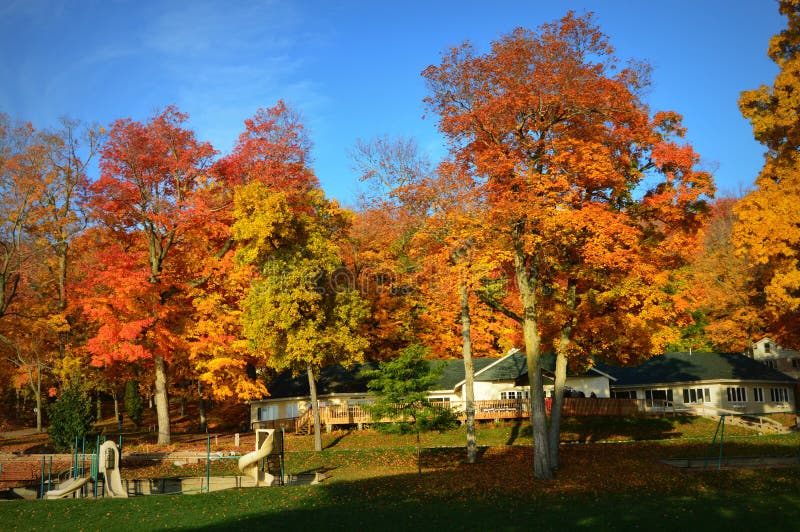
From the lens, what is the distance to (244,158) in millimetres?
43031

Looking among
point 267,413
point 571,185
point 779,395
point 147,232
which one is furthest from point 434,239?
point 779,395

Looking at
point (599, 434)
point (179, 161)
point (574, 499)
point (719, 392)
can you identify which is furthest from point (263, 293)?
point (719, 392)

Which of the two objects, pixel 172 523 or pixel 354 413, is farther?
→ pixel 354 413

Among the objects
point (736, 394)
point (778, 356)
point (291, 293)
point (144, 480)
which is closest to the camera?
point (144, 480)

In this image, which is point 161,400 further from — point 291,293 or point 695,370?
point 695,370

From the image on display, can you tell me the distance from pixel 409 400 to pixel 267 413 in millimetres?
24570

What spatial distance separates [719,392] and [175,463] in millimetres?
34990

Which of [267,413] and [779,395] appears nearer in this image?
[267,413]

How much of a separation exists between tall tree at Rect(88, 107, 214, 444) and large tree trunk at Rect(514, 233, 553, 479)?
69.1 feet

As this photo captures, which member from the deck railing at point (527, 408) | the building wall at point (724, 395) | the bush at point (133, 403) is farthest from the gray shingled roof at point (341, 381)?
the bush at point (133, 403)

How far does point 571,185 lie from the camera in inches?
929

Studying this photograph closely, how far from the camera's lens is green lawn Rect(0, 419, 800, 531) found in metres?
15.2

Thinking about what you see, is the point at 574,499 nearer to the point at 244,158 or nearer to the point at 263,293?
the point at 263,293

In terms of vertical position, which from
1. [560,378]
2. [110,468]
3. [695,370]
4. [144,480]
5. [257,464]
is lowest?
[144,480]
